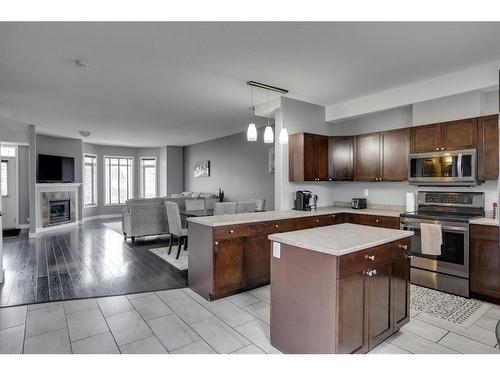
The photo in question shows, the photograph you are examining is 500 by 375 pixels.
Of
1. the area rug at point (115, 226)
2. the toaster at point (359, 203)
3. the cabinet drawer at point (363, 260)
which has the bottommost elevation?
the area rug at point (115, 226)

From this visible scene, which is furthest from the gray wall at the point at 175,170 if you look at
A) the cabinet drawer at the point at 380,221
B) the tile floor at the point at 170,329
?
the cabinet drawer at the point at 380,221

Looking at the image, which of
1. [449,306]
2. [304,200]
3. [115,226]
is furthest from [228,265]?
[115,226]

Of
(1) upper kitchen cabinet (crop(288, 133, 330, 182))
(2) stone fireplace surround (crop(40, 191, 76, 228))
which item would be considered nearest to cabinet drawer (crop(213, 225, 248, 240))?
(1) upper kitchen cabinet (crop(288, 133, 330, 182))

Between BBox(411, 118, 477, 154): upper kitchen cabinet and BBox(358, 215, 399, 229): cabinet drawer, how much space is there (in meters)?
0.96

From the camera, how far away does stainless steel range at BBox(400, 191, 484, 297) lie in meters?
3.14

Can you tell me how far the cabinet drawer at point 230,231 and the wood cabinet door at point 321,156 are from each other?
5.89 feet

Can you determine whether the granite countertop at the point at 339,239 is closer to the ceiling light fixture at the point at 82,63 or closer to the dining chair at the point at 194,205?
the ceiling light fixture at the point at 82,63

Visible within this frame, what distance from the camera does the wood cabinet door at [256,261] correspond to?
10.9ft

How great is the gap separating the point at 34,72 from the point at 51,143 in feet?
18.4

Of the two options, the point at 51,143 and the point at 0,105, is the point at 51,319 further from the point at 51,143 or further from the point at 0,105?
the point at 51,143

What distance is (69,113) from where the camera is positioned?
551 cm
